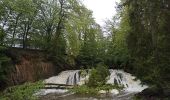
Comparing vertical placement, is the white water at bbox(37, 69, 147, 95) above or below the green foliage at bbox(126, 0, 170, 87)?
below

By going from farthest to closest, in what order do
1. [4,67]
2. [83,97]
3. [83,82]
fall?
[83,82] < [4,67] < [83,97]

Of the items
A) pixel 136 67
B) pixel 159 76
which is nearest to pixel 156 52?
pixel 159 76

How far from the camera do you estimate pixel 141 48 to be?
2552 cm

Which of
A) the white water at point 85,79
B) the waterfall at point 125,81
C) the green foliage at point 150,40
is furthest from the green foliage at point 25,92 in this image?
the white water at point 85,79

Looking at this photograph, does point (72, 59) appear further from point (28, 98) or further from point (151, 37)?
point (28, 98)

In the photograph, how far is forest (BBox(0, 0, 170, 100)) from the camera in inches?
918

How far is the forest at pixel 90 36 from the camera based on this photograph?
2331cm

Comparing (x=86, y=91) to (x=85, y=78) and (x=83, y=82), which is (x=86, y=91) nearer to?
(x=85, y=78)

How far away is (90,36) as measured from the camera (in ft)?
186

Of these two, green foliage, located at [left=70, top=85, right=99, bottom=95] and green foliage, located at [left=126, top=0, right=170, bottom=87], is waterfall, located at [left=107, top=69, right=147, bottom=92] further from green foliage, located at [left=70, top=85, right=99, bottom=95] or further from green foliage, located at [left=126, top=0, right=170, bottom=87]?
green foliage, located at [left=126, top=0, right=170, bottom=87]

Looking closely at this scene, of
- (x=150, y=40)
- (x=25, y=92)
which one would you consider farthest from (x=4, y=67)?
(x=25, y=92)

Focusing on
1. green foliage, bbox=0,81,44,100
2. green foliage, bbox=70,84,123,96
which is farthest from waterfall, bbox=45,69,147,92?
green foliage, bbox=0,81,44,100

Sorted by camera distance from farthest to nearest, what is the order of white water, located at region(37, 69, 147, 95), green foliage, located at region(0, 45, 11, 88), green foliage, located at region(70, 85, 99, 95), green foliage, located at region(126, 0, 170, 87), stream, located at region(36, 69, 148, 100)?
1. white water, located at region(37, 69, 147, 95)
2. green foliage, located at region(0, 45, 11, 88)
3. green foliage, located at region(70, 85, 99, 95)
4. stream, located at region(36, 69, 148, 100)
5. green foliage, located at region(126, 0, 170, 87)

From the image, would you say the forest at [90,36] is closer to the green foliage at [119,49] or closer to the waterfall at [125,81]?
the green foliage at [119,49]
